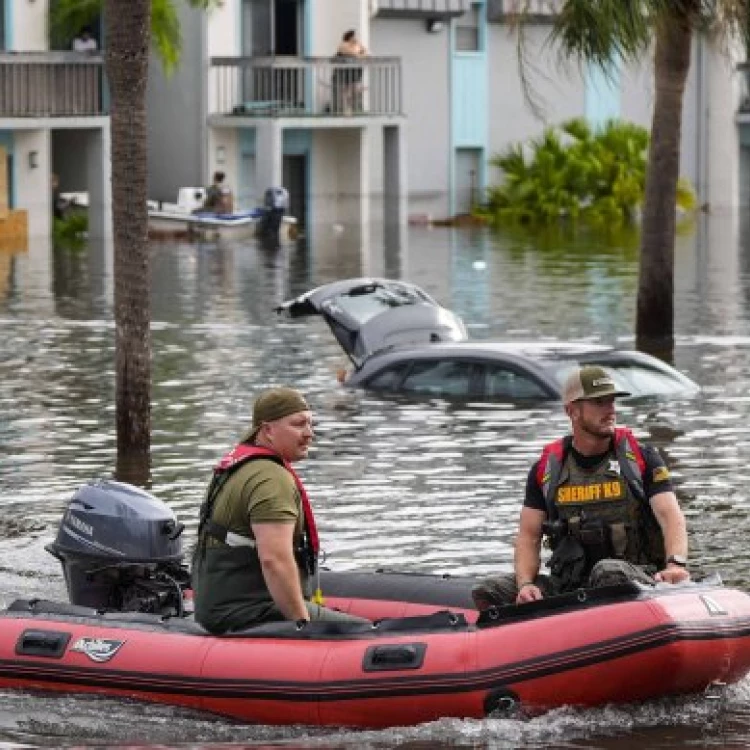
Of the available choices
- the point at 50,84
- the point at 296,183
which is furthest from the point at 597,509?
the point at 296,183

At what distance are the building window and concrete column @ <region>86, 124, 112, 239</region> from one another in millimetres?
14939

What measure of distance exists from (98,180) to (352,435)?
97.9 feet

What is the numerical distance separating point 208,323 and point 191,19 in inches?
893

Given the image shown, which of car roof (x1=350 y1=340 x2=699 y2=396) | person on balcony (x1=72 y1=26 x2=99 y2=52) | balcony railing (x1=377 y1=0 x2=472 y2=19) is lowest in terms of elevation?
car roof (x1=350 y1=340 x2=699 y2=396)

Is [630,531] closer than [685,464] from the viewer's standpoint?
Yes

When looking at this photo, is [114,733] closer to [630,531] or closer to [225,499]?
[225,499]

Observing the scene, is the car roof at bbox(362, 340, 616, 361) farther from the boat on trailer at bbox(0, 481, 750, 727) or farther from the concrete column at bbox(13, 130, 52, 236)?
the concrete column at bbox(13, 130, 52, 236)


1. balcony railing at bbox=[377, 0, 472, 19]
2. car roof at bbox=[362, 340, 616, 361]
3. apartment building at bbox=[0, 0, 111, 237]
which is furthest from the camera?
balcony railing at bbox=[377, 0, 472, 19]

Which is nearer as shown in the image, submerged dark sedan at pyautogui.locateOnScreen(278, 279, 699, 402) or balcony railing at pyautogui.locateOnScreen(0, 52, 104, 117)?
submerged dark sedan at pyautogui.locateOnScreen(278, 279, 699, 402)

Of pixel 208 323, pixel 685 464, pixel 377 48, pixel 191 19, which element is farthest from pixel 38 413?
pixel 377 48

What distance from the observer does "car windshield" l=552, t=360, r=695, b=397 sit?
966 inches

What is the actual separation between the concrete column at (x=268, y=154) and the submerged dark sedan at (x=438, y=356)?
94.3ft

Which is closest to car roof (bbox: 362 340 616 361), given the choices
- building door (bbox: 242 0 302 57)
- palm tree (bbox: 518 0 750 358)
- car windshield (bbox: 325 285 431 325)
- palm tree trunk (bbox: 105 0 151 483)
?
car windshield (bbox: 325 285 431 325)

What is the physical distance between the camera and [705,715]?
40.8 ft
